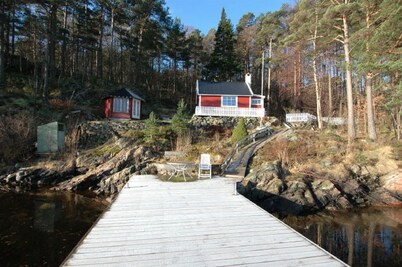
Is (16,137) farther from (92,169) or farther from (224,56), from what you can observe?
(224,56)

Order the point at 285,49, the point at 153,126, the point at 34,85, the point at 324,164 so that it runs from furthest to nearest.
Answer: the point at 285,49, the point at 34,85, the point at 153,126, the point at 324,164

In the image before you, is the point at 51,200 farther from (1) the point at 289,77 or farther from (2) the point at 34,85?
(1) the point at 289,77

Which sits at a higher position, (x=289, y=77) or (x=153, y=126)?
(x=289, y=77)

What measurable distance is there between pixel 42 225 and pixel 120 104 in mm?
15871

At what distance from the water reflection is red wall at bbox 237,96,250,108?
629 inches

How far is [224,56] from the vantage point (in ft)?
114

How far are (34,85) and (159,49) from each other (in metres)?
13.8

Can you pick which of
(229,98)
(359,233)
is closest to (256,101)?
(229,98)

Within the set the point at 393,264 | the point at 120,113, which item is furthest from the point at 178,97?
the point at 393,264

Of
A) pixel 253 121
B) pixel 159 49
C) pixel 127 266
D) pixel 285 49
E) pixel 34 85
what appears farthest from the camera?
pixel 159 49

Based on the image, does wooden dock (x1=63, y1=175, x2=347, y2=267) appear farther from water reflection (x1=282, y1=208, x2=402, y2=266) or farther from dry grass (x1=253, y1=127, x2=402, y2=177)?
dry grass (x1=253, y1=127, x2=402, y2=177)

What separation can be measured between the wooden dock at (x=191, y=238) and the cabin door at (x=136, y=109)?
56.2ft

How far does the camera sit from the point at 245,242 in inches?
182

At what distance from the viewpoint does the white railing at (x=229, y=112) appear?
23266 mm
